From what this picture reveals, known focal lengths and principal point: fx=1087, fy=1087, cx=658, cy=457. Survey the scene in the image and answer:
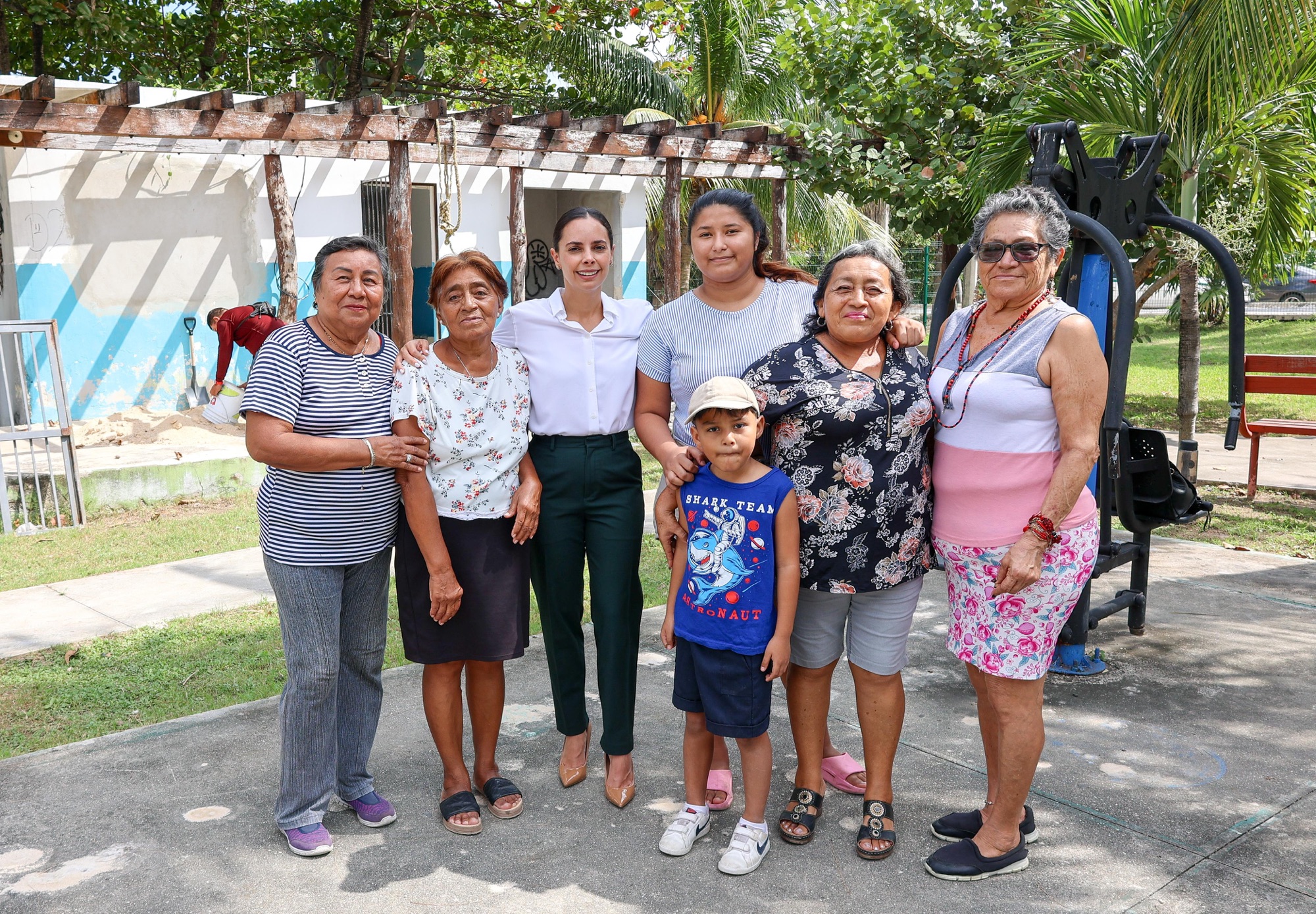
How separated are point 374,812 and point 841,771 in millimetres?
1487

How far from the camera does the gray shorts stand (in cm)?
313

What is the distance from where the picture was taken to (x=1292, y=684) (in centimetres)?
427

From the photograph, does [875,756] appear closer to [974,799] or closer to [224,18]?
[974,799]

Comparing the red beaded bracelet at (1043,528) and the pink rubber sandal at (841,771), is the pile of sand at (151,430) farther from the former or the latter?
the red beaded bracelet at (1043,528)

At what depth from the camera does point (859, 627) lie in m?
3.17

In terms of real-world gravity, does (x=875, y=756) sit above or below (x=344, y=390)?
below

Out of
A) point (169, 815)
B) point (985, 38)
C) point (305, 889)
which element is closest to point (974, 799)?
point (305, 889)

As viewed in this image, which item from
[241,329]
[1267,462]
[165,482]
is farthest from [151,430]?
[1267,462]

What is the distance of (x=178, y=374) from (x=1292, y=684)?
10179mm

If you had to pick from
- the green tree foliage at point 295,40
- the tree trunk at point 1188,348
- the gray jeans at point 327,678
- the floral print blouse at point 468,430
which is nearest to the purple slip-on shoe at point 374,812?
the gray jeans at point 327,678

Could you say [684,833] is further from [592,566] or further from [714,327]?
[714,327]

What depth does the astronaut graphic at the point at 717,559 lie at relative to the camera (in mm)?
3031

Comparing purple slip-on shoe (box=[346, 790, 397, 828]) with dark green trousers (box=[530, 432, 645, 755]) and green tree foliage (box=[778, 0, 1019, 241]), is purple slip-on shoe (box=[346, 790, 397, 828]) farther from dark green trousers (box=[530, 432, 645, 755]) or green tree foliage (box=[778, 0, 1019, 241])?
green tree foliage (box=[778, 0, 1019, 241])

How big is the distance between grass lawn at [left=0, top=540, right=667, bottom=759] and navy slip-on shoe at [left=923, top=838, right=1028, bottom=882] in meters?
2.63
